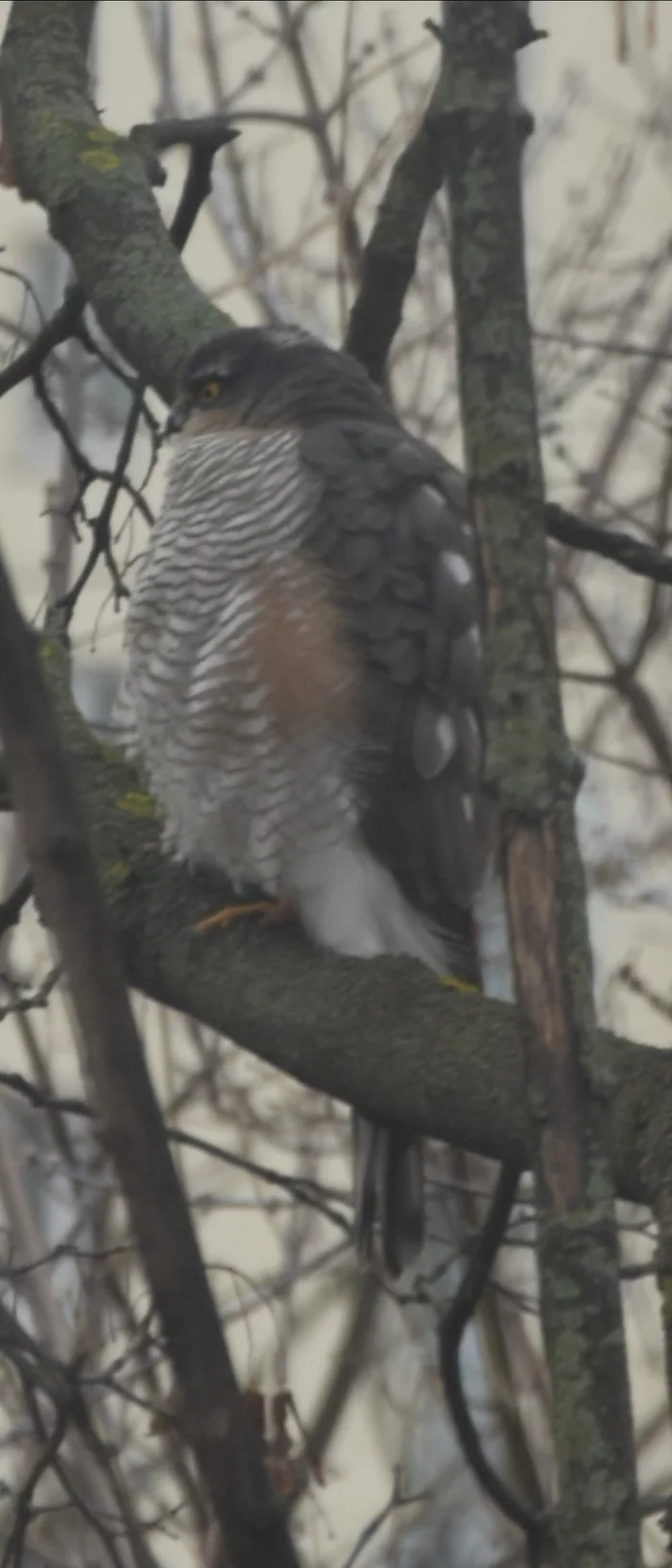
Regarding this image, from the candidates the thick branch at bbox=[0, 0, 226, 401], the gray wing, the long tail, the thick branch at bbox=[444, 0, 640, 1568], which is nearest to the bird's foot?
the gray wing

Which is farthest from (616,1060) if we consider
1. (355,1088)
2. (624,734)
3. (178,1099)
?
(624,734)

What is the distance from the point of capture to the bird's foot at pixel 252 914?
3182 millimetres

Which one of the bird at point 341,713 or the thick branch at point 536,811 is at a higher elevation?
the bird at point 341,713

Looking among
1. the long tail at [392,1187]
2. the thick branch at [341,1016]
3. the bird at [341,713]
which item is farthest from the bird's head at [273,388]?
the long tail at [392,1187]

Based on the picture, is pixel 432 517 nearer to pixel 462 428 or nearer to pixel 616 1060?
pixel 616 1060

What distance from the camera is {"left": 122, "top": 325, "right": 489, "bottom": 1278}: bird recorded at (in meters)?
3.55

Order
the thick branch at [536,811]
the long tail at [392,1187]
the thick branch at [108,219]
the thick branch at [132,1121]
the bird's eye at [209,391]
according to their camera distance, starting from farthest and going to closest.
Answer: the bird's eye at [209,391] < the thick branch at [108,219] < the long tail at [392,1187] < the thick branch at [536,811] < the thick branch at [132,1121]

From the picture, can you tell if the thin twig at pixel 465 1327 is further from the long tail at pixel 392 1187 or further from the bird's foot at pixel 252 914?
the long tail at pixel 392 1187

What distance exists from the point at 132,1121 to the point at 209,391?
3009mm

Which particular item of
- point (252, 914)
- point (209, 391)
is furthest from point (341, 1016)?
point (209, 391)

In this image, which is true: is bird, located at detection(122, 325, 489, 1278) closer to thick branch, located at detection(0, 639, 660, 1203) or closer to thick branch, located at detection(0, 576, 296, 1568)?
thick branch, located at detection(0, 639, 660, 1203)

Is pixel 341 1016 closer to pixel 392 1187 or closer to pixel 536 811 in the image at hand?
pixel 392 1187

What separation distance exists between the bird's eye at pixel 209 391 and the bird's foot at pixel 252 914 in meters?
0.95

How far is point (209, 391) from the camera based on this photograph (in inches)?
158
